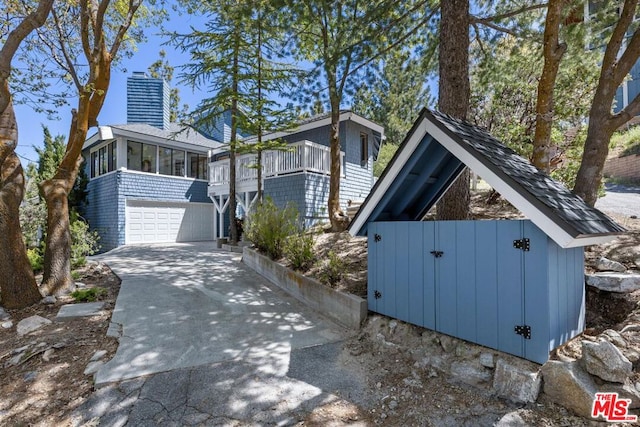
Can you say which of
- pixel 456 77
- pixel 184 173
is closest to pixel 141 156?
pixel 184 173

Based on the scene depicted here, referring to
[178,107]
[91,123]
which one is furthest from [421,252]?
[178,107]

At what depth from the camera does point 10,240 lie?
521 cm

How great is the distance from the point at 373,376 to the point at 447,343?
2.99 ft

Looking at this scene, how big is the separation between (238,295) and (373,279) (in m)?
3.07

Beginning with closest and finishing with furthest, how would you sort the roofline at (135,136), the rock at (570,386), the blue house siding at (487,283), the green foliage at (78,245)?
the rock at (570,386), the blue house siding at (487,283), the green foliage at (78,245), the roofline at (135,136)

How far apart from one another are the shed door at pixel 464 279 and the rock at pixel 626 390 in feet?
1.40

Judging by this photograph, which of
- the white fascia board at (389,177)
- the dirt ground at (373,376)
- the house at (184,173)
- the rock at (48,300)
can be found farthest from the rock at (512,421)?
the house at (184,173)

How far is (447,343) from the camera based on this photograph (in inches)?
141

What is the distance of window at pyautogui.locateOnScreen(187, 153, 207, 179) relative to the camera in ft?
57.2

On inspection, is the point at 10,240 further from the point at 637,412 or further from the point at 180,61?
the point at 180,61

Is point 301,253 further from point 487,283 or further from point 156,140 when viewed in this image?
point 156,140

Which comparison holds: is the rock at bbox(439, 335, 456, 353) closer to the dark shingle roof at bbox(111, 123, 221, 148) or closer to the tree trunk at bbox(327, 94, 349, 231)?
the tree trunk at bbox(327, 94, 349, 231)

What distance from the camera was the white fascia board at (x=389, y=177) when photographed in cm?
367

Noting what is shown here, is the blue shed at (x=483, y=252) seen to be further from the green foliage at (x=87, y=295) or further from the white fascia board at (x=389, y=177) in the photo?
the green foliage at (x=87, y=295)
